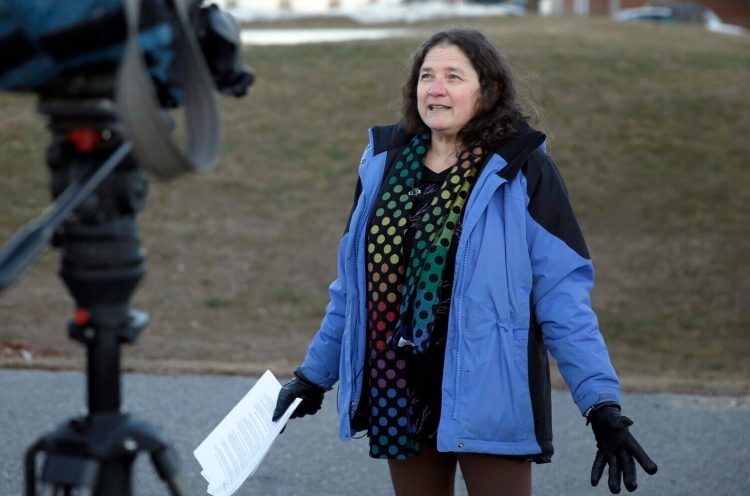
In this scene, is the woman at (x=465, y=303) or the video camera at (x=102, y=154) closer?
the video camera at (x=102, y=154)

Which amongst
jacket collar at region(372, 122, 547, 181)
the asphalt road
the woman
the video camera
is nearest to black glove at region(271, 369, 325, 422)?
the woman

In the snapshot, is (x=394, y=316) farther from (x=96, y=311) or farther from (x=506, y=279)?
(x=96, y=311)

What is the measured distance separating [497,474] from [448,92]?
1079 mm

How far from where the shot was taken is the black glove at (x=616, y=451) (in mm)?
2848

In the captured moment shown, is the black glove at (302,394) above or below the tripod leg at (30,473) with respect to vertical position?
below

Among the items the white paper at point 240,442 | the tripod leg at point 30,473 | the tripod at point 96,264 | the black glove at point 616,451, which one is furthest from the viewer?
the black glove at point 616,451

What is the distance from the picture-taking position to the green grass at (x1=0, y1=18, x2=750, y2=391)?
30.4 ft

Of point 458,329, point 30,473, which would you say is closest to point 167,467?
point 30,473

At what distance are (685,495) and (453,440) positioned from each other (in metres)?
2.10

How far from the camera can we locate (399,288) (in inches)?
123

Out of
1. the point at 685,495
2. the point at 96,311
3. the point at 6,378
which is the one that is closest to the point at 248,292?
the point at 6,378

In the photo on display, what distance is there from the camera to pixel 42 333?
8.78 m

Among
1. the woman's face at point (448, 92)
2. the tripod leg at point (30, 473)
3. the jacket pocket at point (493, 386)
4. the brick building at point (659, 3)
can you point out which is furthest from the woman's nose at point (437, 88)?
the brick building at point (659, 3)

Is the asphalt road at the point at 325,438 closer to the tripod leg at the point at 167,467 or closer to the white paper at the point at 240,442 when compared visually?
the white paper at the point at 240,442
